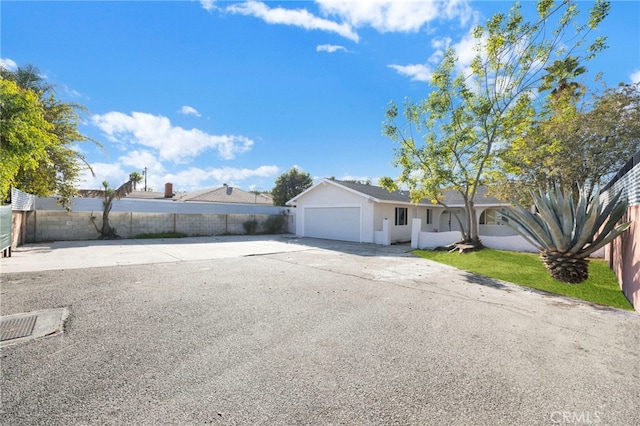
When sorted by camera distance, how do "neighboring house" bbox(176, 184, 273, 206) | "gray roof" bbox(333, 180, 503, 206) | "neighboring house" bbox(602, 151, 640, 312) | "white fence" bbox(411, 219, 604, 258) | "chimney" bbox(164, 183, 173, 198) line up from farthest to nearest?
1. "chimney" bbox(164, 183, 173, 198)
2. "neighboring house" bbox(176, 184, 273, 206)
3. "gray roof" bbox(333, 180, 503, 206)
4. "white fence" bbox(411, 219, 604, 258)
5. "neighboring house" bbox(602, 151, 640, 312)

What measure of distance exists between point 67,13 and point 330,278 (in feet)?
36.1

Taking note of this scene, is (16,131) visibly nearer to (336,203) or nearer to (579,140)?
(336,203)

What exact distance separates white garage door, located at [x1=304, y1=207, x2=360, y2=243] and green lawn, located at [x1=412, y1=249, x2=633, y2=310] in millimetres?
5870

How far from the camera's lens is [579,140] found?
36.8ft

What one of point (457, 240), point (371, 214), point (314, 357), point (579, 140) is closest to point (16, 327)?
point (314, 357)

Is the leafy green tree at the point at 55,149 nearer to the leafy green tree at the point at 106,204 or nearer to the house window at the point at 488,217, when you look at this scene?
the leafy green tree at the point at 106,204

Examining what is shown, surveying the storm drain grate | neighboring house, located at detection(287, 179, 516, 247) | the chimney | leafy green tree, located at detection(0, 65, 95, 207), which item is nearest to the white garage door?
neighboring house, located at detection(287, 179, 516, 247)

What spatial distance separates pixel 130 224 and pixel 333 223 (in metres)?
13.0

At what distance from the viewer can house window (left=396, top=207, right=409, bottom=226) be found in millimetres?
18375

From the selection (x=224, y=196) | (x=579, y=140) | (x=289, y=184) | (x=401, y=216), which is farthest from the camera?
(x=289, y=184)

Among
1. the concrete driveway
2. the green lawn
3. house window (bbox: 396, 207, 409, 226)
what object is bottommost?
the concrete driveway

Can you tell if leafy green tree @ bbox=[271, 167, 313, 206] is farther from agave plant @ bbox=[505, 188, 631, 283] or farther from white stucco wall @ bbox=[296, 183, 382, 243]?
agave plant @ bbox=[505, 188, 631, 283]

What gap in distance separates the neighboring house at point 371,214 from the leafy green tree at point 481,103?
311cm

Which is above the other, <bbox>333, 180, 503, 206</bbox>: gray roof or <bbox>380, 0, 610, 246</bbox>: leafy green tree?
<bbox>380, 0, 610, 246</bbox>: leafy green tree
